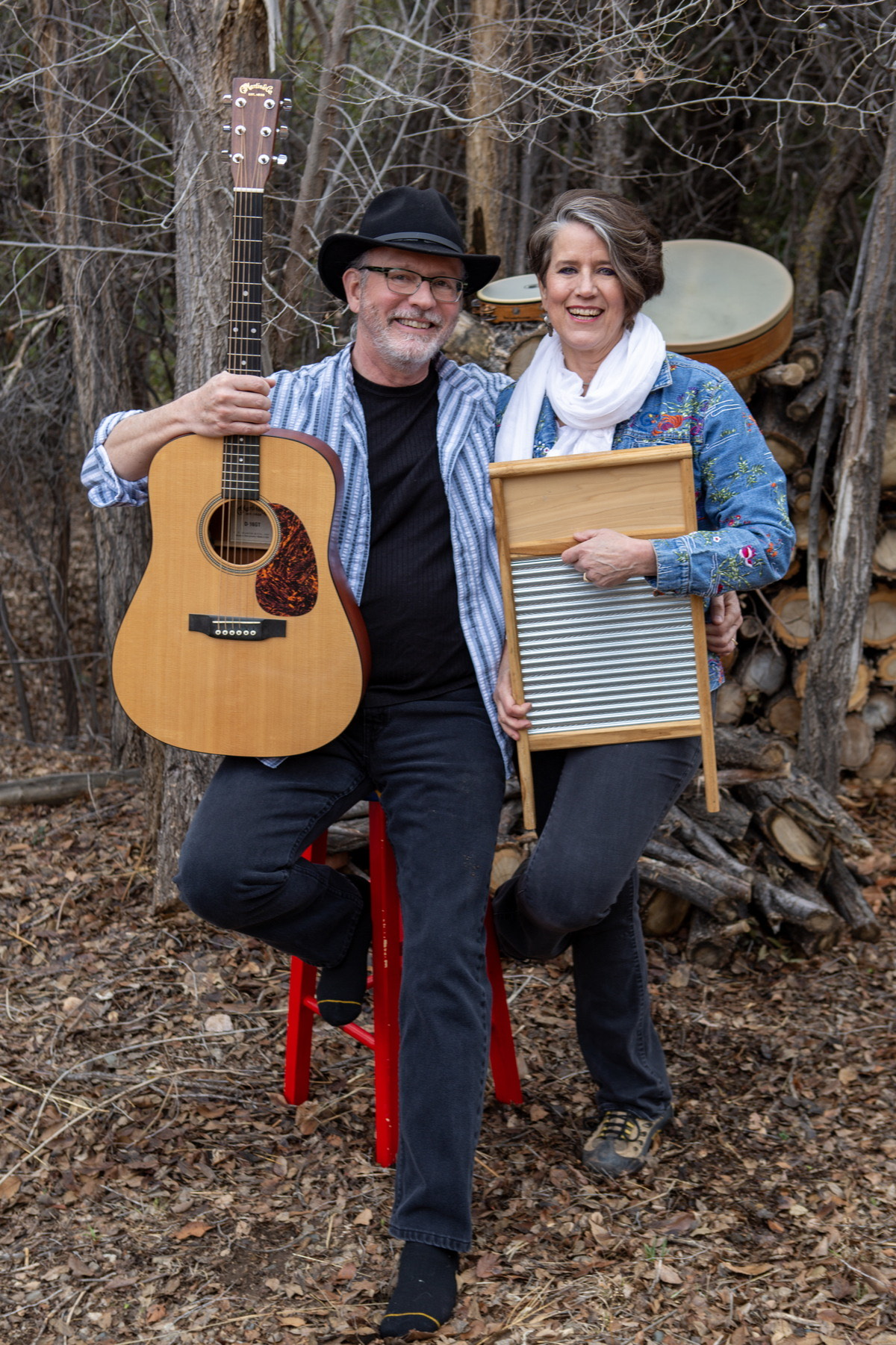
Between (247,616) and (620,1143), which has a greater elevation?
(247,616)

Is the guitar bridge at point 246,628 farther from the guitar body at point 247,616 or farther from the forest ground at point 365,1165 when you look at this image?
the forest ground at point 365,1165

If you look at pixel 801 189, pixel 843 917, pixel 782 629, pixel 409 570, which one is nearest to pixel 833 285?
pixel 801 189

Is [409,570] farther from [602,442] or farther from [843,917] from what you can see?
[843,917]

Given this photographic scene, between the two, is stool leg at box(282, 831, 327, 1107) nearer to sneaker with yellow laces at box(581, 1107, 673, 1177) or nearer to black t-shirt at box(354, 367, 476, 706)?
black t-shirt at box(354, 367, 476, 706)

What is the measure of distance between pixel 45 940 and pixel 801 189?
5.31 m

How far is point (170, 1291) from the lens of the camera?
8.32 ft

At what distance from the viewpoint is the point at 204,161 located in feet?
12.1

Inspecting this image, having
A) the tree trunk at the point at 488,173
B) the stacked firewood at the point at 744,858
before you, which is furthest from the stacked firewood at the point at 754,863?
the tree trunk at the point at 488,173

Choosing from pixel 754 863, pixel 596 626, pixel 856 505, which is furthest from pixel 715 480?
A: pixel 856 505

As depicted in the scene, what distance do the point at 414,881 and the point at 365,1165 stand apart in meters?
0.83

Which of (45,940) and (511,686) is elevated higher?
(511,686)

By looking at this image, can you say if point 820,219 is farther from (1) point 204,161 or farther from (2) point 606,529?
(2) point 606,529

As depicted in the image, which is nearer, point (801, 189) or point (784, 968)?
point (784, 968)

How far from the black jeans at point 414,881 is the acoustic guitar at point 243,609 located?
14 centimetres
